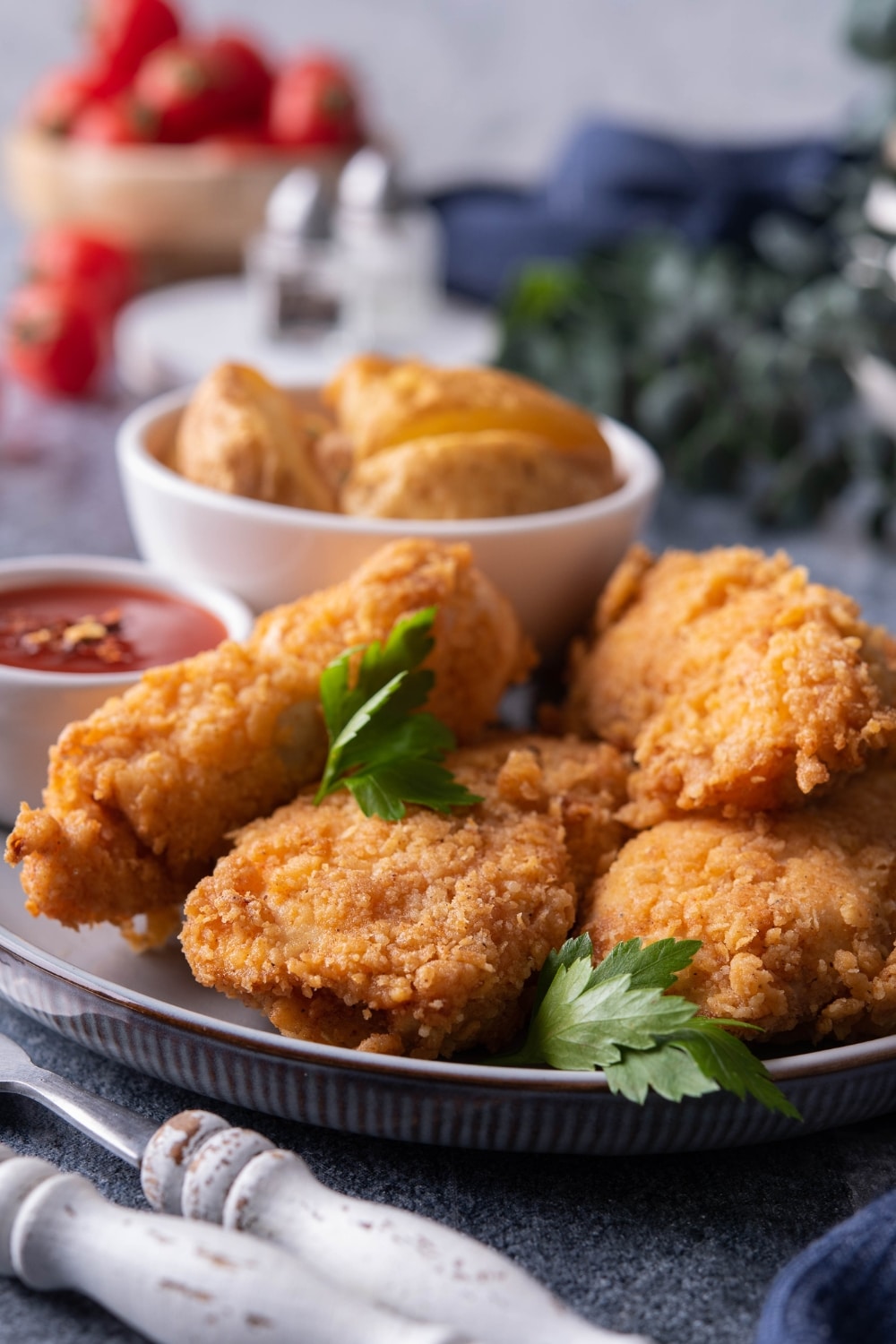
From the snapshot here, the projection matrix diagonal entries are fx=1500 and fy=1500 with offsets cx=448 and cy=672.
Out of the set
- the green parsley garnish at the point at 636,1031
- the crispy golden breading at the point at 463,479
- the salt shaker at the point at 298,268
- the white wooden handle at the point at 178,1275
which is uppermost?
the crispy golden breading at the point at 463,479

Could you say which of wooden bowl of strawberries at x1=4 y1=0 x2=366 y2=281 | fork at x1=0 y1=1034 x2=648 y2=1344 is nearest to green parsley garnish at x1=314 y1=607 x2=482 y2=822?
fork at x1=0 y1=1034 x2=648 y2=1344

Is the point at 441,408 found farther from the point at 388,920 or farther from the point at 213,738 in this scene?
the point at 388,920

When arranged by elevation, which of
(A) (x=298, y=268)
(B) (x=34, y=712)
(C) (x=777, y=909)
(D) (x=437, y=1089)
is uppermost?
(C) (x=777, y=909)

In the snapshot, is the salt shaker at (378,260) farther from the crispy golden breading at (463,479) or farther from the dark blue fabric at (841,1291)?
the dark blue fabric at (841,1291)

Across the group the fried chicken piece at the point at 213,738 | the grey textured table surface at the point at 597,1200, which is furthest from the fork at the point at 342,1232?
the fried chicken piece at the point at 213,738

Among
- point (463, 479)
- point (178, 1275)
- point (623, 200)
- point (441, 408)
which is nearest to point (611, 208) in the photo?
point (623, 200)

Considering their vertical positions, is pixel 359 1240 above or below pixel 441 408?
below

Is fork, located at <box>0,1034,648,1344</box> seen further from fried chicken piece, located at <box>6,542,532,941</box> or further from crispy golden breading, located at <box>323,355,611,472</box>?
crispy golden breading, located at <box>323,355,611,472</box>
